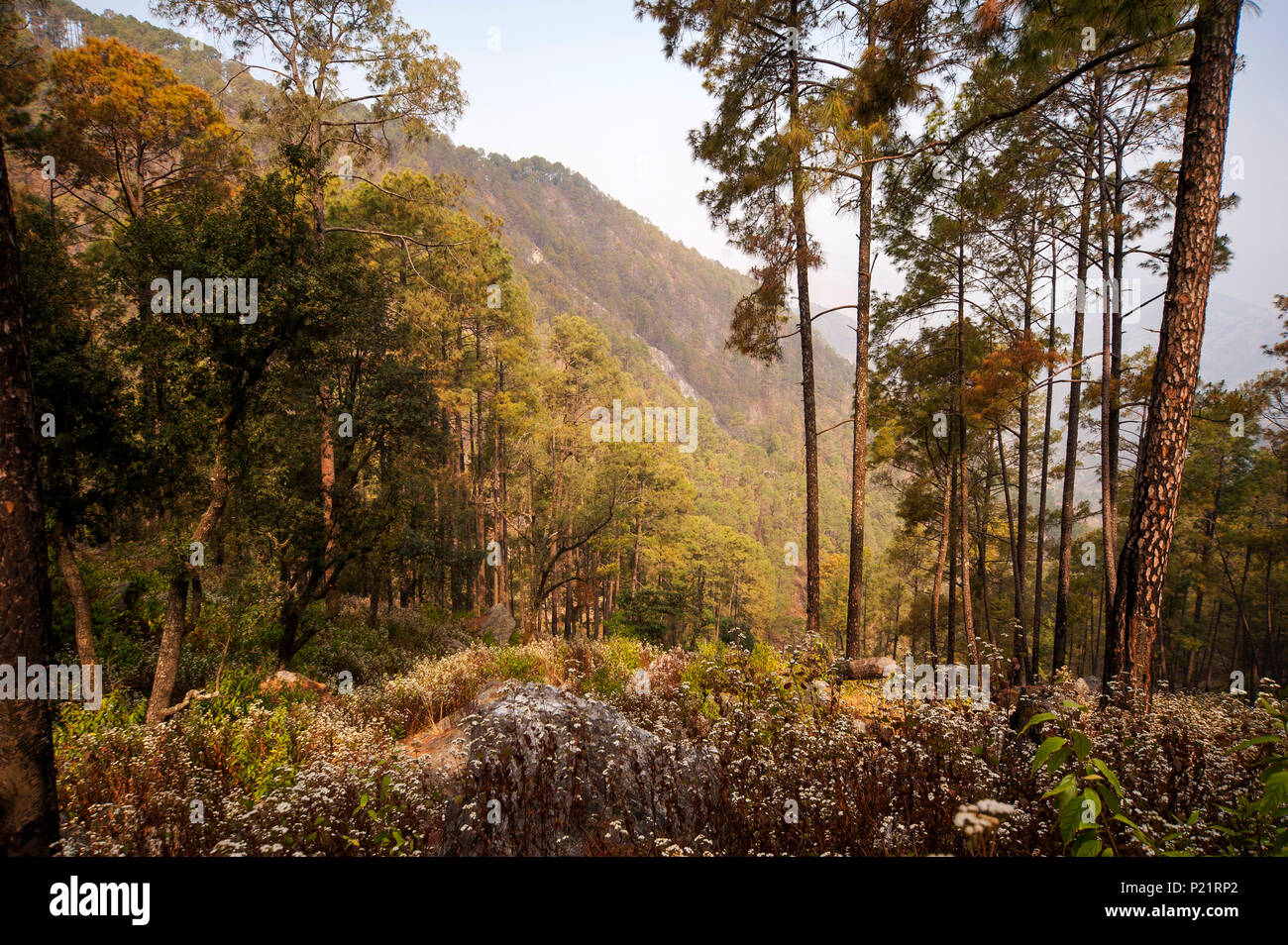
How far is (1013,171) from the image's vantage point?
1015 centimetres

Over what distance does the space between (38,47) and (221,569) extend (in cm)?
1569

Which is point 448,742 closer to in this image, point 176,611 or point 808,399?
point 176,611

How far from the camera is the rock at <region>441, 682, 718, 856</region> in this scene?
3.26 m

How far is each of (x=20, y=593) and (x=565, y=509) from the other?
19.1 m

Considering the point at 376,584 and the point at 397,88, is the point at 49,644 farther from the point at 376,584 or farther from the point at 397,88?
the point at 397,88

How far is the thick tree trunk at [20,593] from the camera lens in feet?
9.93

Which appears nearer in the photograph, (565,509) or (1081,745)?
(1081,745)

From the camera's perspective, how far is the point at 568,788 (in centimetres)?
372

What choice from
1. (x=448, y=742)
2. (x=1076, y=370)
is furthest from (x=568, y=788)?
(x=1076, y=370)

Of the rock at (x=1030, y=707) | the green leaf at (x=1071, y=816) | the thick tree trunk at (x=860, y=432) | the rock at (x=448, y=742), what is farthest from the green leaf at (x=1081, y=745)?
the thick tree trunk at (x=860, y=432)

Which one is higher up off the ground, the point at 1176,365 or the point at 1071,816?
the point at 1176,365

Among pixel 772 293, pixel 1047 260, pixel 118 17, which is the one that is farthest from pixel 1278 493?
pixel 118 17

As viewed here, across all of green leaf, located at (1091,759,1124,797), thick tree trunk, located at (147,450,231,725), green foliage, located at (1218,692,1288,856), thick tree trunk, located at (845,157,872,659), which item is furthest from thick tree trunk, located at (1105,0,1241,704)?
thick tree trunk, located at (147,450,231,725)

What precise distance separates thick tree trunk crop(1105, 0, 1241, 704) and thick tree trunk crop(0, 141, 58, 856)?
26.3 feet
